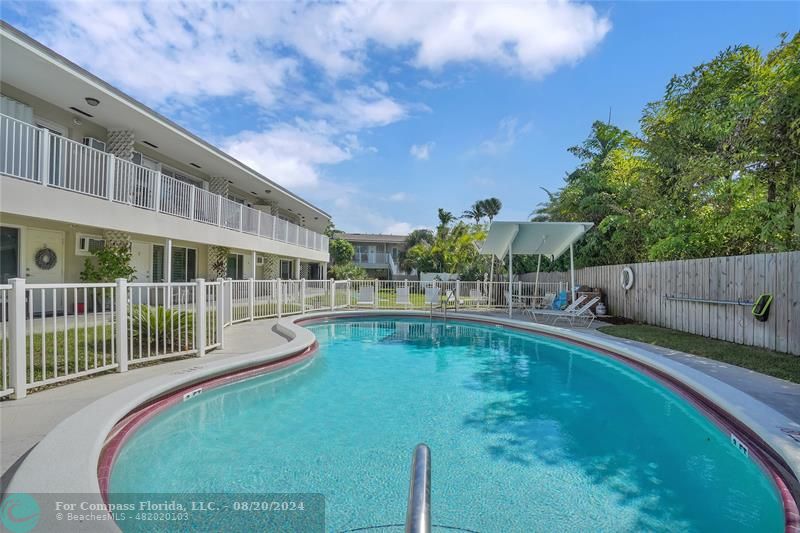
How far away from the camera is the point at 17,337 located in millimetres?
4234

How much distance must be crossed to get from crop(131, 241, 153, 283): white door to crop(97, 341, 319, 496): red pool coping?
28.5 feet

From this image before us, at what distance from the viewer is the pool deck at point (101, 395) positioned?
10.9 feet

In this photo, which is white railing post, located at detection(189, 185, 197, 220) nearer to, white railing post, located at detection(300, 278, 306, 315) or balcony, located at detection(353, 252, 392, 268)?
white railing post, located at detection(300, 278, 306, 315)

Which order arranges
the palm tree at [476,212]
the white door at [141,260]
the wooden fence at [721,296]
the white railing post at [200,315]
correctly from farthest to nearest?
the palm tree at [476,212] → the white door at [141,260] → the wooden fence at [721,296] → the white railing post at [200,315]

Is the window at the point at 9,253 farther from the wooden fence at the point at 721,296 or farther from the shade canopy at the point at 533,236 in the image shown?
the wooden fence at the point at 721,296

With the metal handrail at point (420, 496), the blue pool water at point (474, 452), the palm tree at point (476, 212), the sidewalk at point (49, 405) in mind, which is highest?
the palm tree at point (476, 212)

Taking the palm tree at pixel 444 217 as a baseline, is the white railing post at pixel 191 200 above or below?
below

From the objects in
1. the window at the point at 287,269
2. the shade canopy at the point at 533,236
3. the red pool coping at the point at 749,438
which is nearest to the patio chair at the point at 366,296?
the shade canopy at the point at 533,236

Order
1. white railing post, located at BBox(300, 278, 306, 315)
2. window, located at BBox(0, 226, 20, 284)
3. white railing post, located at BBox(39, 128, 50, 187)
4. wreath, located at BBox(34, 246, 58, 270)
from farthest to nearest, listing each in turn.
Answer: white railing post, located at BBox(300, 278, 306, 315), wreath, located at BBox(34, 246, 58, 270), window, located at BBox(0, 226, 20, 284), white railing post, located at BBox(39, 128, 50, 187)

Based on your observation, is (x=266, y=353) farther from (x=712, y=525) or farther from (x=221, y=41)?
(x=221, y=41)

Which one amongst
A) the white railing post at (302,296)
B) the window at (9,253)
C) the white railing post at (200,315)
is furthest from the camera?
the white railing post at (302,296)

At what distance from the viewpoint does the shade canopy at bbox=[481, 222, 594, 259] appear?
1335 centimetres

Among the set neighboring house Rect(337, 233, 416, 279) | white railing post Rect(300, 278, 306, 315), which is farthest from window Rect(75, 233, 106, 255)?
Result: neighboring house Rect(337, 233, 416, 279)

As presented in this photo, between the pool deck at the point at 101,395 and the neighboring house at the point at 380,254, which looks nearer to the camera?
the pool deck at the point at 101,395
